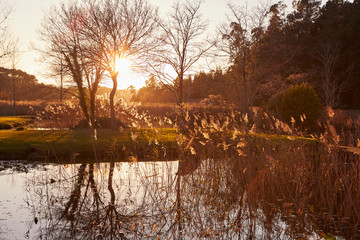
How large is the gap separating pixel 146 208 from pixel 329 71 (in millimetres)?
28273

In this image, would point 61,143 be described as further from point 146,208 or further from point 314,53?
point 314,53

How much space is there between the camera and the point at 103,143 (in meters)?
10.8

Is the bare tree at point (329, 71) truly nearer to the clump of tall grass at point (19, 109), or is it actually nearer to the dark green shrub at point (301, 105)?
the dark green shrub at point (301, 105)

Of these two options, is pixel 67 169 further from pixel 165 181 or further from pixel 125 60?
pixel 125 60

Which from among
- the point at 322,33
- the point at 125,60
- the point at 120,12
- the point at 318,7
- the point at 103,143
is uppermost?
the point at 318,7

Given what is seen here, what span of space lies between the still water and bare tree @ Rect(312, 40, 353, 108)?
23.5 metres

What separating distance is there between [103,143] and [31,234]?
256 inches

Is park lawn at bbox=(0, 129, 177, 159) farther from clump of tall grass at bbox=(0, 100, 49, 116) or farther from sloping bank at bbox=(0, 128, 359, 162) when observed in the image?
clump of tall grass at bbox=(0, 100, 49, 116)

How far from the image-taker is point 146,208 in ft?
17.9

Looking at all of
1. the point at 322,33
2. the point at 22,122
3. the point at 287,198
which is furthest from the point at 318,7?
the point at 287,198

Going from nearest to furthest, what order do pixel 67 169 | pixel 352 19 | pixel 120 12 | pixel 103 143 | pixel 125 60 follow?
1. pixel 67 169
2. pixel 103 143
3. pixel 120 12
4. pixel 125 60
5. pixel 352 19

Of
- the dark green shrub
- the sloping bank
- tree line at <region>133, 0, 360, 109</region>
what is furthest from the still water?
tree line at <region>133, 0, 360, 109</region>

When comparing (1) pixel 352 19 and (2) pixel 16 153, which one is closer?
(2) pixel 16 153

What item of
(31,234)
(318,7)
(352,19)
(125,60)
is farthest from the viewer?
(318,7)
